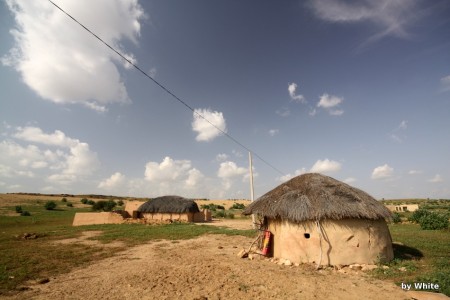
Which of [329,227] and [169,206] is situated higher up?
[169,206]

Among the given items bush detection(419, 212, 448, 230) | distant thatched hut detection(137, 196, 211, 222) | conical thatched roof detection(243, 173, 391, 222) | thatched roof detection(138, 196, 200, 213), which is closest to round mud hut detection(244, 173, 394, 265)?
conical thatched roof detection(243, 173, 391, 222)

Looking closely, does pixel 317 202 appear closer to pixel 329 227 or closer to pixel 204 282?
pixel 329 227

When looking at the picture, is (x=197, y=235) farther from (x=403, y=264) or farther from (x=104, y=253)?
(x=403, y=264)

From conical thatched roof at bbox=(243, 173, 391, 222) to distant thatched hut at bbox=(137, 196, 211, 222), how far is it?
2030 centimetres

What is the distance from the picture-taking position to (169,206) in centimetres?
3369

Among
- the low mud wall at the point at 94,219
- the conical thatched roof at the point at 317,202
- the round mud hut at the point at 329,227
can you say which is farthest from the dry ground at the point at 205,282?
the low mud wall at the point at 94,219

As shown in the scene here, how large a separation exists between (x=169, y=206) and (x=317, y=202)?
81.8 ft

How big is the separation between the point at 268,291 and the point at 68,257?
1049cm

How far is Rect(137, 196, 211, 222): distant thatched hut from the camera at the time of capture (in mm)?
32938

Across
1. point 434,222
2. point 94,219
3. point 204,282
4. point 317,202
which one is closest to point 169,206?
point 94,219

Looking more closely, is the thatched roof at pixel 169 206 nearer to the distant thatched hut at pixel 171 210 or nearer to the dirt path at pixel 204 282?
the distant thatched hut at pixel 171 210

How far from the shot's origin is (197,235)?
67.9 ft

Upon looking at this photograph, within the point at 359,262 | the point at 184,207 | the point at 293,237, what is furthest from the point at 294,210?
the point at 184,207

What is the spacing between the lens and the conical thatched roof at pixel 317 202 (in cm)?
1124
